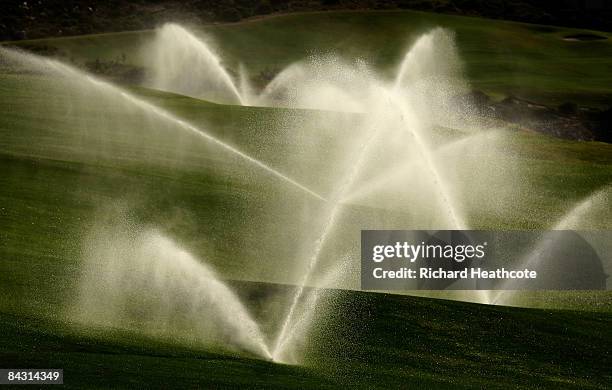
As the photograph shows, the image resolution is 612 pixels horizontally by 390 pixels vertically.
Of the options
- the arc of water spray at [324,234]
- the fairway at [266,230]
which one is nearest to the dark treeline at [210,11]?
the fairway at [266,230]

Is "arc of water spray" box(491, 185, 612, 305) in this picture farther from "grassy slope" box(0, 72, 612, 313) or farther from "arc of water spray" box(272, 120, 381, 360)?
"arc of water spray" box(272, 120, 381, 360)

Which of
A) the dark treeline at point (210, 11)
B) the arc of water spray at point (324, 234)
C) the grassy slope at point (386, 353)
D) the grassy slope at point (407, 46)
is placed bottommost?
the grassy slope at point (386, 353)

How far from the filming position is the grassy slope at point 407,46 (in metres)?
61.6

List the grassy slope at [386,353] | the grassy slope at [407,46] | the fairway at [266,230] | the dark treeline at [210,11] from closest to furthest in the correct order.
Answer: the grassy slope at [386,353], the fairway at [266,230], the grassy slope at [407,46], the dark treeline at [210,11]

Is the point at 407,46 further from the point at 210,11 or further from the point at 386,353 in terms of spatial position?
the point at 386,353

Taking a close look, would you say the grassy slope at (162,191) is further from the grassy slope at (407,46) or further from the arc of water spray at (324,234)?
the grassy slope at (407,46)

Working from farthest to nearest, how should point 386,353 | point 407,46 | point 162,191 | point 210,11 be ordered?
point 210,11 → point 407,46 → point 162,191 → point 386,353

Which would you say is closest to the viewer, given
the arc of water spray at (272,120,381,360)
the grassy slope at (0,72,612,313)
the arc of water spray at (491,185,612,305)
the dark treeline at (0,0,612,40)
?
the arc of water spray at (272,120,381,360)

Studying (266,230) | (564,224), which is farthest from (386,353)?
(564,224)

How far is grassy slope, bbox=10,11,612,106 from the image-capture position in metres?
61.6

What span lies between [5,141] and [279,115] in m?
11.9

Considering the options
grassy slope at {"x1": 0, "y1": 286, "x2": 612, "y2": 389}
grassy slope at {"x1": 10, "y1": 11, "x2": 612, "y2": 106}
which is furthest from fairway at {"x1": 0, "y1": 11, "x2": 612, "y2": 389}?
grassy slope at {"x1": 10, "y1": 11, "x2": 612, "y2": 106}

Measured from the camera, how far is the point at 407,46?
7094cm

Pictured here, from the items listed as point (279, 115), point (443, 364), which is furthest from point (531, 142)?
point (443, 364)
